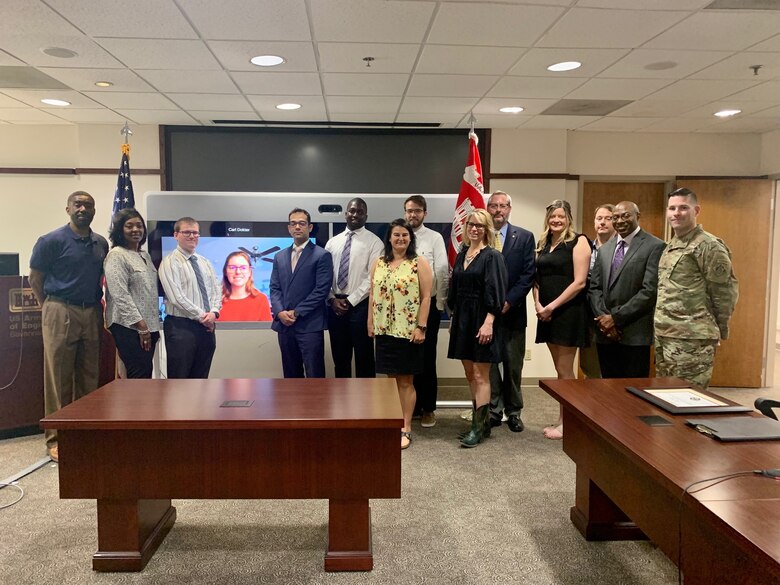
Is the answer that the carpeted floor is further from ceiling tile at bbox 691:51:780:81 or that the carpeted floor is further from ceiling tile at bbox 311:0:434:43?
ceiling tile at bbox 691:51:780:81

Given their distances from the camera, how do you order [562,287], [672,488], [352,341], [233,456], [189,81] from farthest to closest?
[352,341], [189,81], [562,287], [233,456], [672,488]

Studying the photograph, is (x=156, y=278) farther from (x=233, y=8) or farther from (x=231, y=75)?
(x=233, y=8)

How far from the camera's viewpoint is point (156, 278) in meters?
3.48

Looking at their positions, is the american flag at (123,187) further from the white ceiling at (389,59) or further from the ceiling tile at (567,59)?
the ceiling tile at (567,59)

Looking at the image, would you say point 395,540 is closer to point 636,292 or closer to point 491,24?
point 636,292

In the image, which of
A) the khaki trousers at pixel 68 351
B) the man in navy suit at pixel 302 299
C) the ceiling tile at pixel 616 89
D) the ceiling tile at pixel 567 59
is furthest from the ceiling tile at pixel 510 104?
the khaki trousers at pixel 68 351

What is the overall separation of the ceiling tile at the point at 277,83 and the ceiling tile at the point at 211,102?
257mm

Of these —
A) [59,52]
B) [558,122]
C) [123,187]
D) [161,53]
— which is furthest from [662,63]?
[123,187]

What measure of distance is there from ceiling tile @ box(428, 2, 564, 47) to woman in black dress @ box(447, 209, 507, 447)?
978 millimetres

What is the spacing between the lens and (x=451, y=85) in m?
3.84

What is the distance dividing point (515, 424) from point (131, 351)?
2574 millimetres

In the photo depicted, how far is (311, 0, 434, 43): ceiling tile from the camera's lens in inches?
101

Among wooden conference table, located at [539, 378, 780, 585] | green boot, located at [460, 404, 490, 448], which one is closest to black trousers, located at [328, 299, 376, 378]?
green boot, located at [460, 404, 490, 448]

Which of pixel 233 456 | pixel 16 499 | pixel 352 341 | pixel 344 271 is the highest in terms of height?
pixel 344 271
